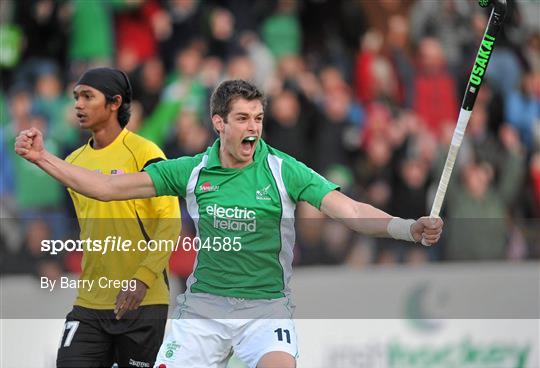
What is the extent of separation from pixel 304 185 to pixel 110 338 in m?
1.88

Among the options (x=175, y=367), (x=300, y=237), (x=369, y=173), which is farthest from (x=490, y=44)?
(x=369, y=173)

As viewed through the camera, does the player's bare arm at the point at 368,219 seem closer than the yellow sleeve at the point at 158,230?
Yes

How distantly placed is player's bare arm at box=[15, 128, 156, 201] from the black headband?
0.98 meters

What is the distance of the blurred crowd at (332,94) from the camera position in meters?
12.6

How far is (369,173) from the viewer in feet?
44.6

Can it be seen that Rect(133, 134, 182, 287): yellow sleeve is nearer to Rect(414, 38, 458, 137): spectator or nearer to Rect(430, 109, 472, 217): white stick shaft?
Rect(430, 109, 472, 217): white stick shaft

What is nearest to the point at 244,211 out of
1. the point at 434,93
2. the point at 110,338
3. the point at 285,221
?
the point at 285,221

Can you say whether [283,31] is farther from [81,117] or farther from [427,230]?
[427,230]

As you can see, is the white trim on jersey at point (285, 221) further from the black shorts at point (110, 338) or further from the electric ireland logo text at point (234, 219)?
the black shorts at point (110, 338)

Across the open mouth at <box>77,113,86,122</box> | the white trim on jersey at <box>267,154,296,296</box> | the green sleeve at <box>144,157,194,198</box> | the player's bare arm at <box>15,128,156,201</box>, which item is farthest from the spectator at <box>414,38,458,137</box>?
the player's bare arm at <box>15,128,156,201</box>

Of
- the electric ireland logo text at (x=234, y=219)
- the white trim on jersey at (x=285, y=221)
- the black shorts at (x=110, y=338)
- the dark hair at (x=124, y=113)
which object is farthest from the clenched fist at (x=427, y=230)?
the dark hair at (x=124, y=113)

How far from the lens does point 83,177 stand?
7.40 meters

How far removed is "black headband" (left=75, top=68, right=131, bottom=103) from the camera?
833cm

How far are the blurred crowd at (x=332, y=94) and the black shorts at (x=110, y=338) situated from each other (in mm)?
3427
